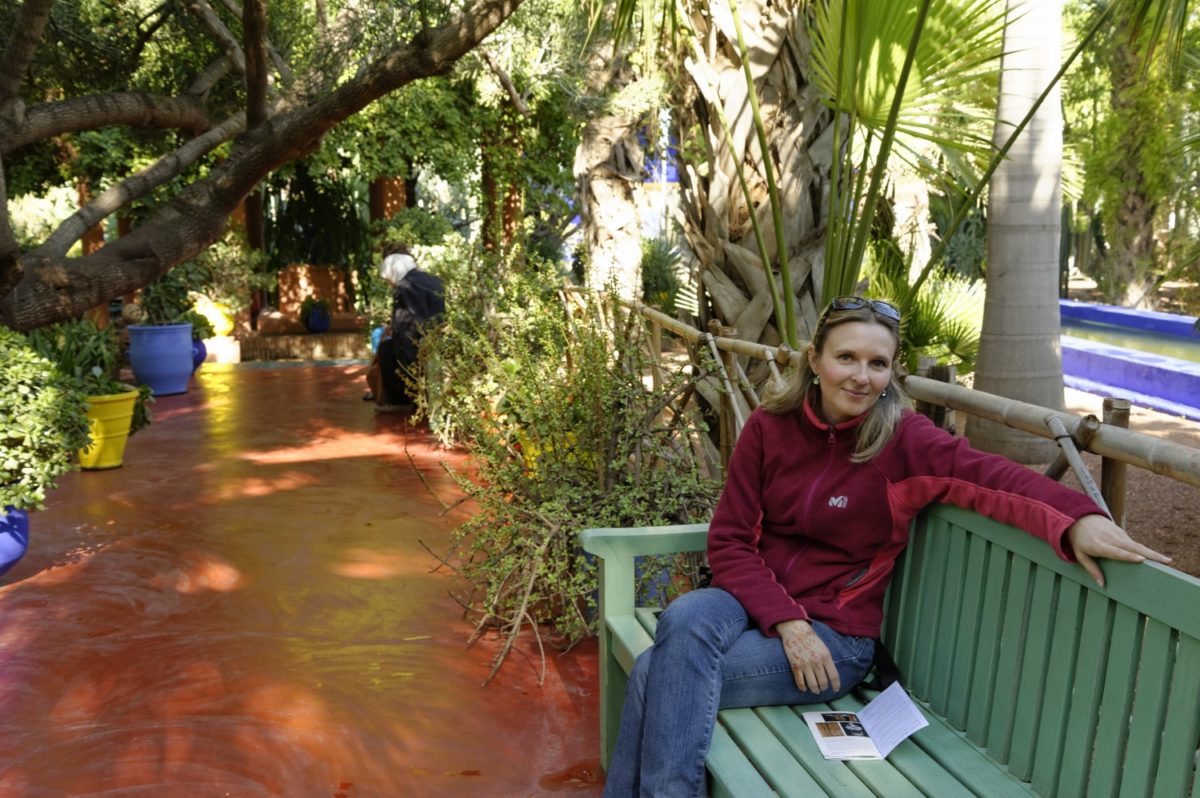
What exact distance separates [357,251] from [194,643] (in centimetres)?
1343

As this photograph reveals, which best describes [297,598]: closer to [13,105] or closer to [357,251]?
[13,105]

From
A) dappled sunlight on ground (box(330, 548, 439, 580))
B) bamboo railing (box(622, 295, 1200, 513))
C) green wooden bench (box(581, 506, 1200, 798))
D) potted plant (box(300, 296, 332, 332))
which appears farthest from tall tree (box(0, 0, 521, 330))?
potted plant (box(300, 296, 332, 332))

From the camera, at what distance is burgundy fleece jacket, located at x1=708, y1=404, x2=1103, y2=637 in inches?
96.0

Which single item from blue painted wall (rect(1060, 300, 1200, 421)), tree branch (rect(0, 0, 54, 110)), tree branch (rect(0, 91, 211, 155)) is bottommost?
blue painted wall (rect(1060, 300, 1200, 421))

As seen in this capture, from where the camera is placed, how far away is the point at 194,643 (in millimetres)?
4109

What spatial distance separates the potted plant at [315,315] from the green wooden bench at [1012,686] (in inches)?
499

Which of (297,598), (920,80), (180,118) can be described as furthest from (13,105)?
(920,80)

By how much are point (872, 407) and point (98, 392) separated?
630 centimetres

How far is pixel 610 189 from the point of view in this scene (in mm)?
11727

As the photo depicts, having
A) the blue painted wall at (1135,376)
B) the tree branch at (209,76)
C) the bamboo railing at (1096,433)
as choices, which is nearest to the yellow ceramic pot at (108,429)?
the tree branch at (209,76)

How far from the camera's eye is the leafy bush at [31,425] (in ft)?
15.0

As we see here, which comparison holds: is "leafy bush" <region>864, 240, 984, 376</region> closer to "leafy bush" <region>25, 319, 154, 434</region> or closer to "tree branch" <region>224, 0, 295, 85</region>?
"tree branch" <region>224, 0, 295, 85</region>

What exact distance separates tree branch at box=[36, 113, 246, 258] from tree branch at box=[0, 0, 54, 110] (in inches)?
26.4

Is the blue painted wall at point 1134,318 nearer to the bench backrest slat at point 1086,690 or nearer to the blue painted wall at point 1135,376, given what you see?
the blue painted wall at point 1135,376
